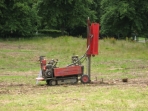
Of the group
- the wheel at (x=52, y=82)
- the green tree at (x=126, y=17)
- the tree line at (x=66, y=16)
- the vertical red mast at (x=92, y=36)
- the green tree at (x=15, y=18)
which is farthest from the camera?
the tree line at (x=66, y=16)

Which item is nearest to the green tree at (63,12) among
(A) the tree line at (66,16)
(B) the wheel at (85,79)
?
(A) the tree line at (66,16)

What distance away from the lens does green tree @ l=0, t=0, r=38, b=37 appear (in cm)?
4400

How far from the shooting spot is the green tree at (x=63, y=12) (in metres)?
50.4

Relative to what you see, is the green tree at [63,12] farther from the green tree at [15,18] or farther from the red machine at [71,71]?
the red machine at [71,71]

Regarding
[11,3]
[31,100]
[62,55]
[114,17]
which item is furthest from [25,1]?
[31,100]

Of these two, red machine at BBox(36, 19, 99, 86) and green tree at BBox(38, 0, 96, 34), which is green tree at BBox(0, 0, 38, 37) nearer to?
green tree at BBox(38, 0, 96, 34)

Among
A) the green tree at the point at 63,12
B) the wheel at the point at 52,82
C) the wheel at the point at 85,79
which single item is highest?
the green tree at the point at 63,12

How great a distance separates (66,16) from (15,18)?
9315 mm

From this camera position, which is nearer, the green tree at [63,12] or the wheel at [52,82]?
the wheel at [52,82]

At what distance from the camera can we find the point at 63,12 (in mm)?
51375

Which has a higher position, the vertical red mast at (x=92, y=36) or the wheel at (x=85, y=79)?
the vertical red mast at (x=92, y=36)

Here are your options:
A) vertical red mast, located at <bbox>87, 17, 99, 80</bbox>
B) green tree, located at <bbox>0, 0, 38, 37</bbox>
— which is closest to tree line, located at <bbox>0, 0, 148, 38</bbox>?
green tree, located at <bbox>0, 0, 38, 37</bbox>

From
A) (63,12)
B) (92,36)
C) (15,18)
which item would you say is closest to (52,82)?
(92,36)

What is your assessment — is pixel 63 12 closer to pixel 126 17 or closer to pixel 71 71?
pixel 126 17
